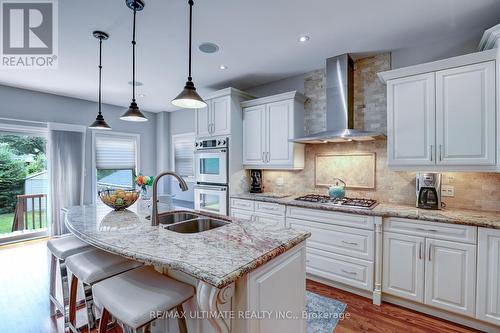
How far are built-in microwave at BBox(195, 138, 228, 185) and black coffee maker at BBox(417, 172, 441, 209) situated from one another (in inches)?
93.8

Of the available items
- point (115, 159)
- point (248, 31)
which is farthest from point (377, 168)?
point (115, 159)

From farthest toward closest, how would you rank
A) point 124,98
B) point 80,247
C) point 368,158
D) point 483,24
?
point 124,98
point 368,158
point 483,24
point 80,247

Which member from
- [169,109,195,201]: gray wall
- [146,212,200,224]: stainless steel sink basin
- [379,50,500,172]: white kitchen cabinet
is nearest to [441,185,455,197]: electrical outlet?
[379,50,500,172]: white kitchen cabinet

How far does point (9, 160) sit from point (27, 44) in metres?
2.62

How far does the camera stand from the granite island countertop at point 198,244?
102cm

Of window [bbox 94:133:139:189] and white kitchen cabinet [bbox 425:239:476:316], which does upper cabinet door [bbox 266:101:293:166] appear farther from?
window [bbox 94:133:139:189]

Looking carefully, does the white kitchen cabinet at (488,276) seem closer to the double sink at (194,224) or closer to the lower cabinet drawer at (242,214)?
the double sink at (194,224)

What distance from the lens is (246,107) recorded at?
365 centimetres

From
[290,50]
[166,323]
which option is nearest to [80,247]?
[166,323]

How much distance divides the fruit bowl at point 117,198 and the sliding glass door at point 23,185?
10.8 ft

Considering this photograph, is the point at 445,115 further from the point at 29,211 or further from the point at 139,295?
the point at 29,211

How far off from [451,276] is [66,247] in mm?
A: 3273

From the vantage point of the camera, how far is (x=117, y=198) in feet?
7.06

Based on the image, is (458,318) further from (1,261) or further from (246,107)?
(1,261)
